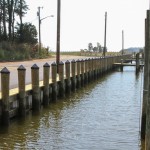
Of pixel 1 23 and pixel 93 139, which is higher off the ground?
pixel 1 23

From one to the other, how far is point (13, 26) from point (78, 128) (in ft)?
180

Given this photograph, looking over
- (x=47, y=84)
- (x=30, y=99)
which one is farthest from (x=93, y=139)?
(x=47, y=84)

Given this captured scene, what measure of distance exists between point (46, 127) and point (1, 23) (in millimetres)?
54081

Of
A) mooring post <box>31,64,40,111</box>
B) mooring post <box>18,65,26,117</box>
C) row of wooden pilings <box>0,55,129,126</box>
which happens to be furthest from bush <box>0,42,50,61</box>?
mooring post <box>18,65,26,117</box>

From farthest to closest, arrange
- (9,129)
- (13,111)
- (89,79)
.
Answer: (89,79) < (13,111) < (9,129)

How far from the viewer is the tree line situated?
65.8m

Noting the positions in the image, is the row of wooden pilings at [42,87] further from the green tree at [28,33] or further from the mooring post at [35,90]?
the green tree at [28,33]

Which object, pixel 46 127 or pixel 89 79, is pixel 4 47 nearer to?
pixel 89 79

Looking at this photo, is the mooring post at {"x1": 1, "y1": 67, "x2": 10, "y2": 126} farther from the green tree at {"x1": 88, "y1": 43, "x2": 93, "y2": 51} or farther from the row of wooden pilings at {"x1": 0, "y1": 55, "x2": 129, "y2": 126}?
the green tree at {"x1": 88, "y1": 43, "x2": 93, "y2": 51}

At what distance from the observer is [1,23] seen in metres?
67.3

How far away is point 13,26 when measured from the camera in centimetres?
6819

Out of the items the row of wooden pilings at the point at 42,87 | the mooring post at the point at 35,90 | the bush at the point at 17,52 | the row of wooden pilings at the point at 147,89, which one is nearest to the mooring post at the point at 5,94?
the row of wooden pilings at the point at 42,87

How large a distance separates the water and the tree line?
45.9m

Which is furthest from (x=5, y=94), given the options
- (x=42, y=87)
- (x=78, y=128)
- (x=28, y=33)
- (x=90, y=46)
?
(x=90, y=46)
